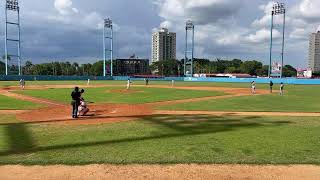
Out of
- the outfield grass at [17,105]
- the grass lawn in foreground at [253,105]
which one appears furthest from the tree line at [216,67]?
the outfield grass at [17,105]

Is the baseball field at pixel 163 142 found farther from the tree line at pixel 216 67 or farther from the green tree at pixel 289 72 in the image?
the green tree at pixel 289 72

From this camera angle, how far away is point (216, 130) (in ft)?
47.6

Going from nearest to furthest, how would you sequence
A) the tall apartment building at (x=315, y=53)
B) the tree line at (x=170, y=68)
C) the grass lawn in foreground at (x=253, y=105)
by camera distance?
the grass lawn in foreground at (x=253, y=105) → the tree line at (x=170, y=68) → the tall apartment building at (x=315, y=53)

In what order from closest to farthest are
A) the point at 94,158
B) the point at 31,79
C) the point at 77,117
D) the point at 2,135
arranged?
1. the point at 94,158
2. the point at 2,135
3. the point at 77,117
4. the point at 31,79

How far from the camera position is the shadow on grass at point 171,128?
11222mm

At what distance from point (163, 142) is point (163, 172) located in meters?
3.36

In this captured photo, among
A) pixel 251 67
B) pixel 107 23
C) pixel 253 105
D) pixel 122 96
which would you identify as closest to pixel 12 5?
pixel 107 23

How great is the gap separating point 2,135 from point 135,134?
4.55 meters

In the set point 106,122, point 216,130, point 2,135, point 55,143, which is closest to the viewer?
point 55,143

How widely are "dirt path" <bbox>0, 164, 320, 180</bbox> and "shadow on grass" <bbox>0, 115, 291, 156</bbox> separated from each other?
2.18m

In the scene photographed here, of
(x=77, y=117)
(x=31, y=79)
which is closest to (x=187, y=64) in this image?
(x=31, y=79)

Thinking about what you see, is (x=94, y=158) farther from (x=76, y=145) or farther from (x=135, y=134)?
(x=135, y=134)

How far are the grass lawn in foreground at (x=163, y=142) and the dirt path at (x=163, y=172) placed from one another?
432 millimetres

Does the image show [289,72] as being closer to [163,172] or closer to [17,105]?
[17,105]
